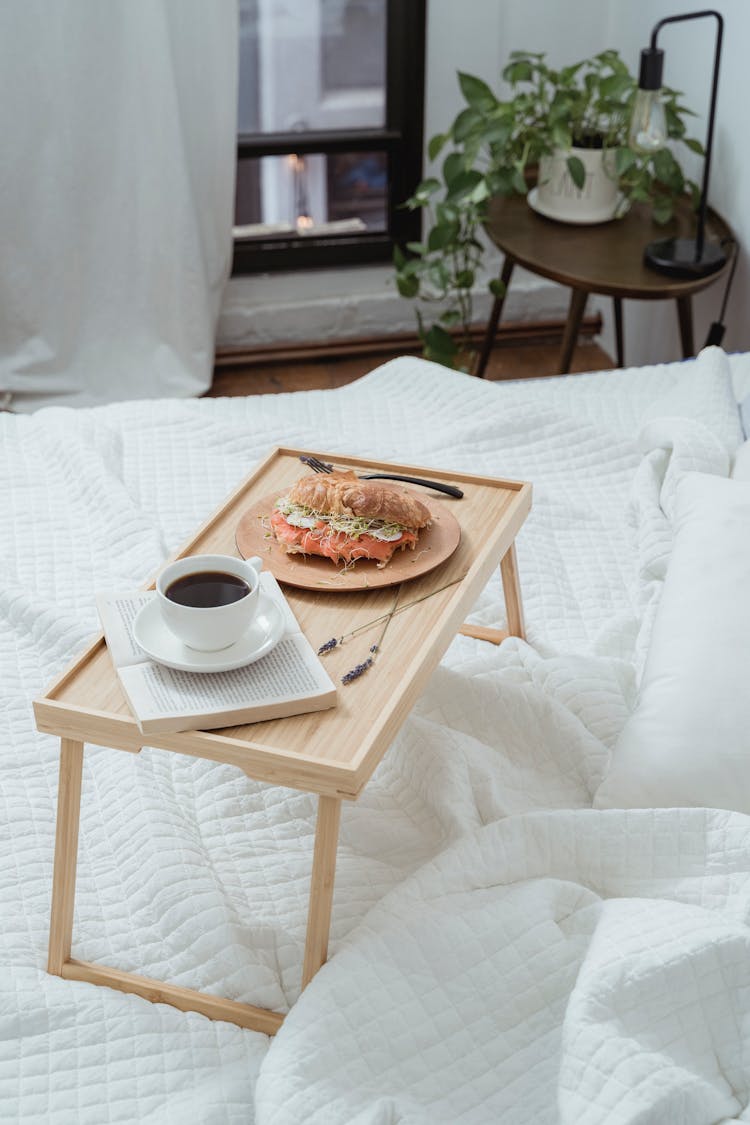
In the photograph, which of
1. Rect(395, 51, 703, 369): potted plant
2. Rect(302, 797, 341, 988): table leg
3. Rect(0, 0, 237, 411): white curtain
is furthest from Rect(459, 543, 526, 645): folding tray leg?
Rect(0, 0, 237, 411): white curtain

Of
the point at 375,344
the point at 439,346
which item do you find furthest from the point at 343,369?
the point at 439,346

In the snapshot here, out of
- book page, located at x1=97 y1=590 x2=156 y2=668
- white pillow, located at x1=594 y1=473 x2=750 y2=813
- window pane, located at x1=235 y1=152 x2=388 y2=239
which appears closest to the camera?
book page, located at x1=97 y1=590 x2=156 y2=668

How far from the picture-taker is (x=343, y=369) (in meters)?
3.28

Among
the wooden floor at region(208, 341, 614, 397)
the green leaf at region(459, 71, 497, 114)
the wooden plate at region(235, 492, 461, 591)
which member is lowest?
the wooden floor at region(208, 341, 614, 397)

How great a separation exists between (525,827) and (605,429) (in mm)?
935

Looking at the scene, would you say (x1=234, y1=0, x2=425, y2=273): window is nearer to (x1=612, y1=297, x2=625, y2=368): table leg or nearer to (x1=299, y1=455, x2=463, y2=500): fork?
(x1=612, y1=297, x2=625, y2=368): table leg

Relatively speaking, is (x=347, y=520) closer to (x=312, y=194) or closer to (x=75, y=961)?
(x=75, y=961)

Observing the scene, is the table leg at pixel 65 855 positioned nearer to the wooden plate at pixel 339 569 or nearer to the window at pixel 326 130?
the wooden plate at pixel 339 569

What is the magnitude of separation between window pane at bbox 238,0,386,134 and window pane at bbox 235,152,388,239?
0.30ft

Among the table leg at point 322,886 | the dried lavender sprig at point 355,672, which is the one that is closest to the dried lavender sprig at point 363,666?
the dried lavender sprig at point 355,672

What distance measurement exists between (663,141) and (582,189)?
252mm

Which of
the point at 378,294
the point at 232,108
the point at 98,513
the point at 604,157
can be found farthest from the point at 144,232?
the point at 98,513

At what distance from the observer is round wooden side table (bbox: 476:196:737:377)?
2.31 m

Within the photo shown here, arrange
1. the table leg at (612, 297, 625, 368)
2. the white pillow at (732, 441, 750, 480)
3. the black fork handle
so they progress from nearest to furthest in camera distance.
Result: the black fork handle → the white pillow at (732, 441, 750, 480) → the table leg at (612, 297, 625, 368)
